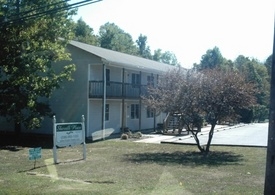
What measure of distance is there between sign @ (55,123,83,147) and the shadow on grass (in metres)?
2.34

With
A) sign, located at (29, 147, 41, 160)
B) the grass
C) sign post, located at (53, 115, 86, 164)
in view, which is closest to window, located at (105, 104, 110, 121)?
the grass

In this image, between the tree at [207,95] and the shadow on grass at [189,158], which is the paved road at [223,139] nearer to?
the shadow on grass at [189,158]

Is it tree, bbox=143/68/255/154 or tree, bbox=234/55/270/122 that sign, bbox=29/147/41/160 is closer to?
tree, bbox=143/68/255/154

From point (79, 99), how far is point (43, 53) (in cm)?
467

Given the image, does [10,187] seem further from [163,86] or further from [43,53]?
[43,53]

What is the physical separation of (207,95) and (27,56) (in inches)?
436

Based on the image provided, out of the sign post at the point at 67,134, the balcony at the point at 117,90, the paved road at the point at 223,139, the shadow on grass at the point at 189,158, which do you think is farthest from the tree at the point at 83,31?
the sign post at the point at 67,134

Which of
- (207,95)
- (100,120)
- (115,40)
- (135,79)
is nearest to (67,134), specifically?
(207,95)

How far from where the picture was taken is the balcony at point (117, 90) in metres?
25.5

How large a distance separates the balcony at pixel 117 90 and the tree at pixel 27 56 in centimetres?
275

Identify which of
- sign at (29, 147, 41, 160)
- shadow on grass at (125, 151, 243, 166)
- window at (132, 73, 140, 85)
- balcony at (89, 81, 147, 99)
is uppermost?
window at (132, 73, 140, 85)

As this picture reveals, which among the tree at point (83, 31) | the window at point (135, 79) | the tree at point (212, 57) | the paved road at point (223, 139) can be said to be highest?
the tree at point (83, 31)

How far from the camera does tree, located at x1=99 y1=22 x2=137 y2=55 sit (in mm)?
80375

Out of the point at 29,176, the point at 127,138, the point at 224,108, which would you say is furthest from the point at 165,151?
the point at 29,176
